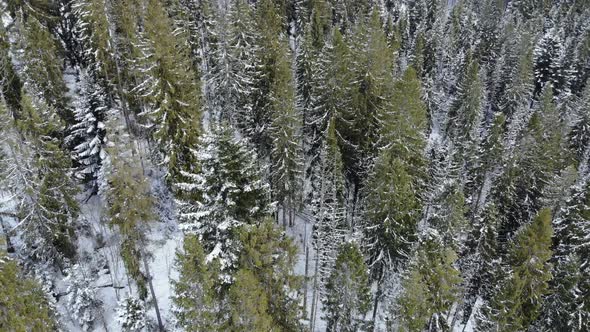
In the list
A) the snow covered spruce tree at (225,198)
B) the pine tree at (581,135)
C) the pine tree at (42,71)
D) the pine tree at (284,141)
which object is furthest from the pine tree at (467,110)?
the pine tree at (42,71)

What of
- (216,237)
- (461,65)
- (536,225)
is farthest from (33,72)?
(461,65)

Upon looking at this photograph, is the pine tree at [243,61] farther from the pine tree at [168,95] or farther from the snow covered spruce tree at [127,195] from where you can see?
the snow covered spruce tree at [127,195]

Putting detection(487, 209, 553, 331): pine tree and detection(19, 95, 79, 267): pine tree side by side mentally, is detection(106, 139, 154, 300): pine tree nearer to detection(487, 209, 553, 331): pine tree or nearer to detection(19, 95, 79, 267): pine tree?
detection(19, 95, 79, 267): pine tree

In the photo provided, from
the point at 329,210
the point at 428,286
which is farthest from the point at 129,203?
the point at 428,286

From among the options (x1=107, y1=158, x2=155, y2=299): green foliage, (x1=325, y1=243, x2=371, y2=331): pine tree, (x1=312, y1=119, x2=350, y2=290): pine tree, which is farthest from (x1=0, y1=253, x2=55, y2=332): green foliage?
(x1=312, y1=119, x2=350, y2=290): pine tree

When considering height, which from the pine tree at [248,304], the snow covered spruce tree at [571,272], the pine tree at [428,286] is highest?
the pine tree at [248,304]
